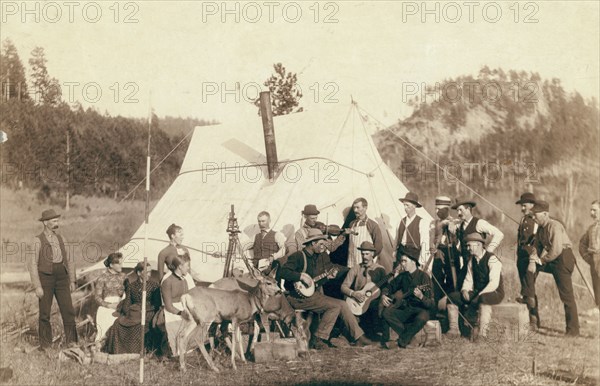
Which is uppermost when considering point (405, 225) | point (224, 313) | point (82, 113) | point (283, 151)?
point (82, 113)

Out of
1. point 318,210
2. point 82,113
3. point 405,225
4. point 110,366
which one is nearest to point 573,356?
point 405,225

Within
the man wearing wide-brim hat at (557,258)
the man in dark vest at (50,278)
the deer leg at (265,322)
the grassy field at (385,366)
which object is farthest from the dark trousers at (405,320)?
the man in dark vest at (50,278)

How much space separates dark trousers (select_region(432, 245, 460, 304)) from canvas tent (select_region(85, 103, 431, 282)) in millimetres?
615

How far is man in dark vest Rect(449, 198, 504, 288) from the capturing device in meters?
7.74

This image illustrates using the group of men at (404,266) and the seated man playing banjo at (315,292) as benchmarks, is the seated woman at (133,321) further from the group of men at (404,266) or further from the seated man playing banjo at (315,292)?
the seated man playing banjo at (315,292)

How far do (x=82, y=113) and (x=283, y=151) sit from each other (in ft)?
48.8

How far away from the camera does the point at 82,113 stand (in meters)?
22.6

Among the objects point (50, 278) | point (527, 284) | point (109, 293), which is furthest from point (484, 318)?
point (50, 278)

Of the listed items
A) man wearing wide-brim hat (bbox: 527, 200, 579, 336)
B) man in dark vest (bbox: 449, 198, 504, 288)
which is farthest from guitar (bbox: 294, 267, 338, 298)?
man wearing wide-brim hat (bbox: 527, 200, 579, 336)

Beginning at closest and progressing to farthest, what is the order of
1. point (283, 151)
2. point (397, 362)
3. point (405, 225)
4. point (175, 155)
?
point (397, 362) → point (405, 225) → point (283, 151) → point (175, 155)

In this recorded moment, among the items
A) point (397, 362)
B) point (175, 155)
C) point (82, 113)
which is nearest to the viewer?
point (397, 362)

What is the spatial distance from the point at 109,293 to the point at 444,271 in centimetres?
401

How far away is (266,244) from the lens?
8.20 metres

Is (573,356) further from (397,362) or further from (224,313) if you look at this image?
(224,313)
